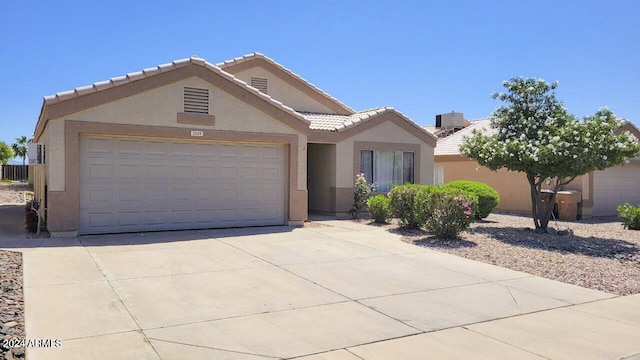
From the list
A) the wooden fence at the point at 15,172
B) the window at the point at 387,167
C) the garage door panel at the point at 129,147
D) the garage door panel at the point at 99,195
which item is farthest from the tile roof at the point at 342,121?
the wooden fence at the point at 15,172

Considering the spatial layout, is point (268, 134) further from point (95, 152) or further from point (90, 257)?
point (90, 257)

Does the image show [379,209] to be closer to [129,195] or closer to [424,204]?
[424,204]

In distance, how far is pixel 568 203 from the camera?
784 inches

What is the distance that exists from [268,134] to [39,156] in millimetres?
5837

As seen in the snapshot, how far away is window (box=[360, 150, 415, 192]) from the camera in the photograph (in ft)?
61.7

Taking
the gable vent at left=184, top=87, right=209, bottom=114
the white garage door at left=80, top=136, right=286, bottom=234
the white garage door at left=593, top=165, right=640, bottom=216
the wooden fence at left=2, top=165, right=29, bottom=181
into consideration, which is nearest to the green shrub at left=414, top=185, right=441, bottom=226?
the white garage door at left=80, top=136, right=286, bottom=234

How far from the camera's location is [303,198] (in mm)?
15203

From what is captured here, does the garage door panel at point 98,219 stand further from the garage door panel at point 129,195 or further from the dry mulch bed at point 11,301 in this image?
the dry mulch bed at point 11,301

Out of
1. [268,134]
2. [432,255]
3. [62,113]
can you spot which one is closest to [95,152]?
[62,113]

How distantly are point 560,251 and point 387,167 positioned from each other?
8.03 metres

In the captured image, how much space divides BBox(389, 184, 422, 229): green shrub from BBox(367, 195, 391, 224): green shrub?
1180 millimetres

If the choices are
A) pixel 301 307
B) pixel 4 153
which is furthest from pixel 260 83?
pixel 4 153

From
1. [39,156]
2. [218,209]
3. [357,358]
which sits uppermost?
[39,156]

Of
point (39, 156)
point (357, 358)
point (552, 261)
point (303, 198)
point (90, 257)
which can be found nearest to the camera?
point (357, 358)
